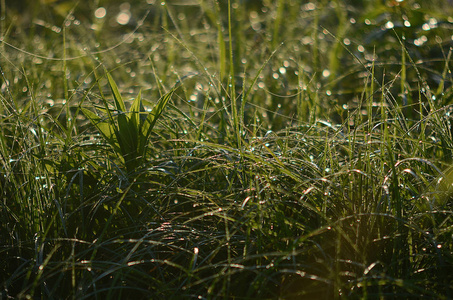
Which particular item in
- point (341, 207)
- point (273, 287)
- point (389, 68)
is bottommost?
point (273, 287)

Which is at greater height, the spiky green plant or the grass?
the spiky green plant

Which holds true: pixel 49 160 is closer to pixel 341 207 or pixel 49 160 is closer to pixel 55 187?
pixel 55 187

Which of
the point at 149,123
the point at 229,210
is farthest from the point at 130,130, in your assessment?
the point at 229,210

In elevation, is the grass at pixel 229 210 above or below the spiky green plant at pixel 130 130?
below

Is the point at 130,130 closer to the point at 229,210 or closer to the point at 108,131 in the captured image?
the point at 108,131

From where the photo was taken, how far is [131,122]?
128 cm

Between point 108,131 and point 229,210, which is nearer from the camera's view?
point 229,210

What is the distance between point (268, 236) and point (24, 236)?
2.15 feet

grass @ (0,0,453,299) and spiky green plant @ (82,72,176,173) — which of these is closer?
grass @ (0,0,453,299)

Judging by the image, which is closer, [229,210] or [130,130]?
[229,210]

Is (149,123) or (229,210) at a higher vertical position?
(149,123)

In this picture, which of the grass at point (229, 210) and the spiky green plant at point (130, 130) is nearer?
the grass at point (229, 210)

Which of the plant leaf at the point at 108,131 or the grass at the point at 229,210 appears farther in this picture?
the plant leaf at the point at 108,131

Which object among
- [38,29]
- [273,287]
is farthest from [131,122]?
[38,29]
